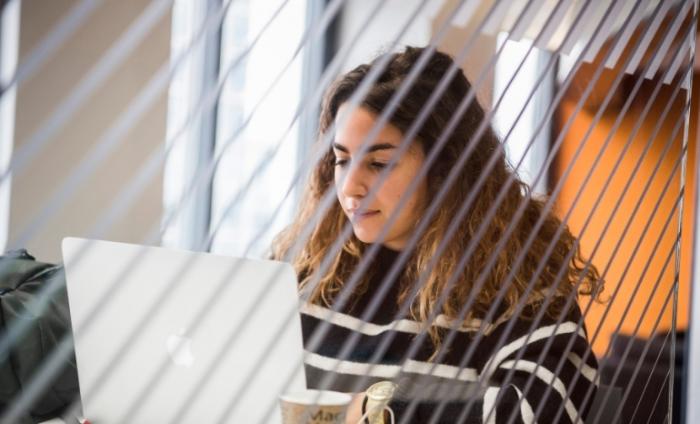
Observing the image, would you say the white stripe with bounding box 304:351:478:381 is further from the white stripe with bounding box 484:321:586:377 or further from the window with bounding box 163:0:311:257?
the window with bounding box 163:0:311:257

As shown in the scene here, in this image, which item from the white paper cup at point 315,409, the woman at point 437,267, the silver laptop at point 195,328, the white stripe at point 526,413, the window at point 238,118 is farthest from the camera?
the window at point 238,118

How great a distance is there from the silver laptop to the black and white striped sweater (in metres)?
0.17

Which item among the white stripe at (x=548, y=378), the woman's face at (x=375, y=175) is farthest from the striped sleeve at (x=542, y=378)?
the woman's face at (x=375, y=175)

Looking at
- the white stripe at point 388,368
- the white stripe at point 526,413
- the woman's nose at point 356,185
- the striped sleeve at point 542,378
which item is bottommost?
the white stripe at point 388,368

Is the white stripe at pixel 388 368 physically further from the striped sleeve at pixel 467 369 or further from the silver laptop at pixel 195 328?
the silver laptop at pixel 195 328

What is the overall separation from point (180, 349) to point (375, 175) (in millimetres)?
526

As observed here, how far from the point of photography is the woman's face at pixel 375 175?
3.82 ft

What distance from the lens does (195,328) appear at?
0.73 metres

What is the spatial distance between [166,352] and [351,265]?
0.72 metres

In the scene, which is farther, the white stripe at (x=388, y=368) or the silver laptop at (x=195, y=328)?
the white stripe at (x=388, y=368)

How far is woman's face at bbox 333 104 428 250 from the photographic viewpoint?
1163mm

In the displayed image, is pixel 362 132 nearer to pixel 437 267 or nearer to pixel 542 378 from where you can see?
pixel 437 267

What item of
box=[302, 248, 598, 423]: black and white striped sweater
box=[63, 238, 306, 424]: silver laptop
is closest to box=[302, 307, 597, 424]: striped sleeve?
box=[302, 248, 598, 423]: black and white striped sweater

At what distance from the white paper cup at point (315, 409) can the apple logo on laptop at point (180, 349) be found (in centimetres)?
17
